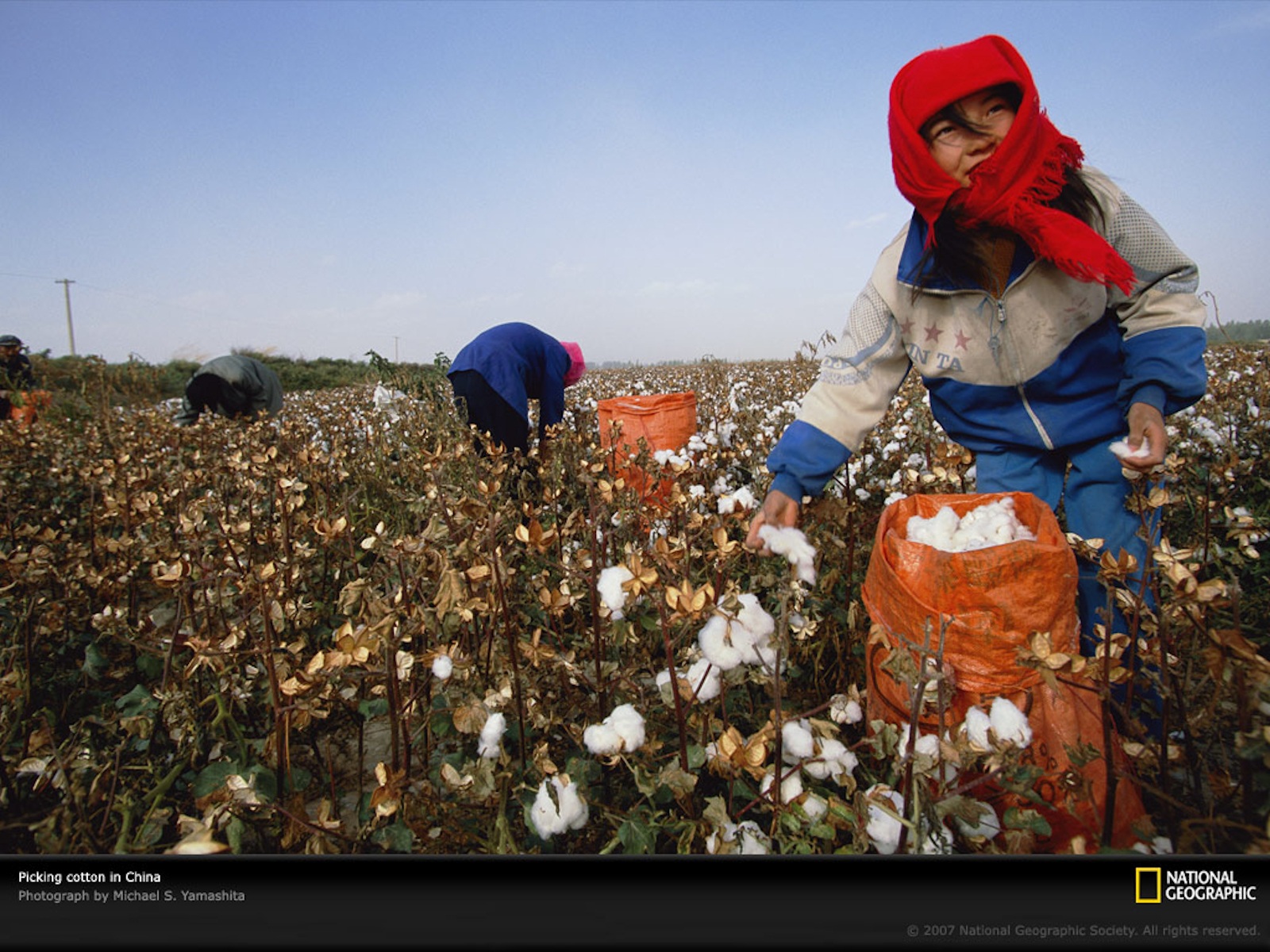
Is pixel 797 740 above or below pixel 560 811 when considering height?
above

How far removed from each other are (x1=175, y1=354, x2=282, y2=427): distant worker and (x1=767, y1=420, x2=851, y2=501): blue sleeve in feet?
20.4

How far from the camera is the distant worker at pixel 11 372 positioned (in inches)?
241

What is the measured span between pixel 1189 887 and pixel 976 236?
1.35m

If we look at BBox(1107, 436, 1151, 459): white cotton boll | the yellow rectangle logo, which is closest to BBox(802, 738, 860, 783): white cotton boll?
the yellow rectangle logo

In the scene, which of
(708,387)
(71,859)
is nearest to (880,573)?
(71,859)

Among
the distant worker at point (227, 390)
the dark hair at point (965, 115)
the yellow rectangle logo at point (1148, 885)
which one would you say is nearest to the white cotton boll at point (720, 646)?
the yellow rectangle logo at point (1148, 885)

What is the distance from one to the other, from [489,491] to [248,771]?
760mm

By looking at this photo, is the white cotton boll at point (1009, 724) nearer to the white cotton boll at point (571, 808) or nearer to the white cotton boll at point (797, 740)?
the white cotton boll at point (797, 740)

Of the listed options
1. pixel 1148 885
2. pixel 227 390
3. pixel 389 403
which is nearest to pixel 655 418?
pixel 389 403

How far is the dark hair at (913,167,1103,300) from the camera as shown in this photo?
1.48m

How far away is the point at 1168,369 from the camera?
1417mm

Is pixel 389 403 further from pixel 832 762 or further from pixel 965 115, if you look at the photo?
pixel 832 762

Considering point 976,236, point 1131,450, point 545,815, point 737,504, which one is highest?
point 976,236

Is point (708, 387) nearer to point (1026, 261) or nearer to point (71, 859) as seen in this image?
point (1026, 261)
